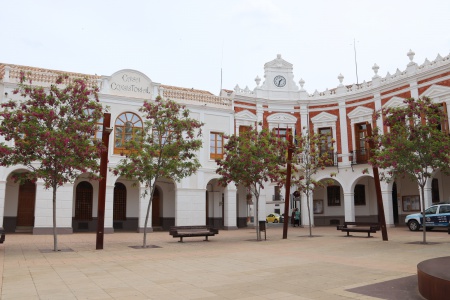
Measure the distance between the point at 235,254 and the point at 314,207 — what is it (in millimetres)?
18461

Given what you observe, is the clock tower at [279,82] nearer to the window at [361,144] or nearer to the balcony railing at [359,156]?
the window at [361,144]

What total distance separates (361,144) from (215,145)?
9419 millimetres

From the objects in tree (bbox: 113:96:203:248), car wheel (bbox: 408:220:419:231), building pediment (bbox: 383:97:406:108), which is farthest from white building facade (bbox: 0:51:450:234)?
tree (bbox: 113:96:203:248)

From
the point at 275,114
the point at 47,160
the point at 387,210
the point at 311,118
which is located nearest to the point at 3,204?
the point at 47,160

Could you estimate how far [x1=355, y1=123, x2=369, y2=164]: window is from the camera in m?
25.1

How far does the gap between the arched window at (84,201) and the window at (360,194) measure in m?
17.4

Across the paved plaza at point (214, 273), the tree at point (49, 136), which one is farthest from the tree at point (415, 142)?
the tree at point (49, 136)

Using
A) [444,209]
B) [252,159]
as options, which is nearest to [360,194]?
[444,209]

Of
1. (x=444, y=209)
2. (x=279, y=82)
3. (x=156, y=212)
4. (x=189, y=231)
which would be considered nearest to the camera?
(x=189, y=231)

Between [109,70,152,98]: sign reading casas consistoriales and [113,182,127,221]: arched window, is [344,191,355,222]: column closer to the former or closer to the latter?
[113,182,127,221]: arched window

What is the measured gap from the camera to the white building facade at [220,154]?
21.1m

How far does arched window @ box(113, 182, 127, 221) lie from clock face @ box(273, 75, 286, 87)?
1261 cm

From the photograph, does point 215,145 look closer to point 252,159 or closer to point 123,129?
point 123,129

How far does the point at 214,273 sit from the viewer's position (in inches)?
320
